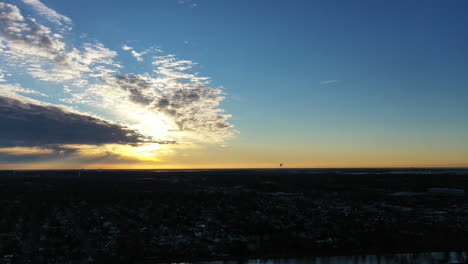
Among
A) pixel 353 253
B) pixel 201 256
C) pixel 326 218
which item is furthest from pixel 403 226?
pixel 201 256

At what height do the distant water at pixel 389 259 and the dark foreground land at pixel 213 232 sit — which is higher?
the dark foreground land at pixel 213 232

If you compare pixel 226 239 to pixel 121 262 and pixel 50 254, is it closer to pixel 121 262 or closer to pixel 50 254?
pixel 121 262

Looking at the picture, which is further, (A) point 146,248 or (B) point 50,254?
(A) point 146,248

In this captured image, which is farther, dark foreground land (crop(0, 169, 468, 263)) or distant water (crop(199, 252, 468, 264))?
dark foreground land (crop(0, 169, 468, 263))

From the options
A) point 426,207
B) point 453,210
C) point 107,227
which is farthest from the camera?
point 426,207

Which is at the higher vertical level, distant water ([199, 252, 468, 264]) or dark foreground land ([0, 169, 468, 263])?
dark foreground land ([0, 169, 468, 263])

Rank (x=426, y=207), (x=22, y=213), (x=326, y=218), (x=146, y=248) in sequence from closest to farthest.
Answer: (x=146, y=248) → (x=326, y=218) → (x=22, y=213) → (x=426, y=207)

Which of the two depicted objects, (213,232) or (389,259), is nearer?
(389,259)

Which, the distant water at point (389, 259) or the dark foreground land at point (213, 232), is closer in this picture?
the distant water at point (389, 259)
